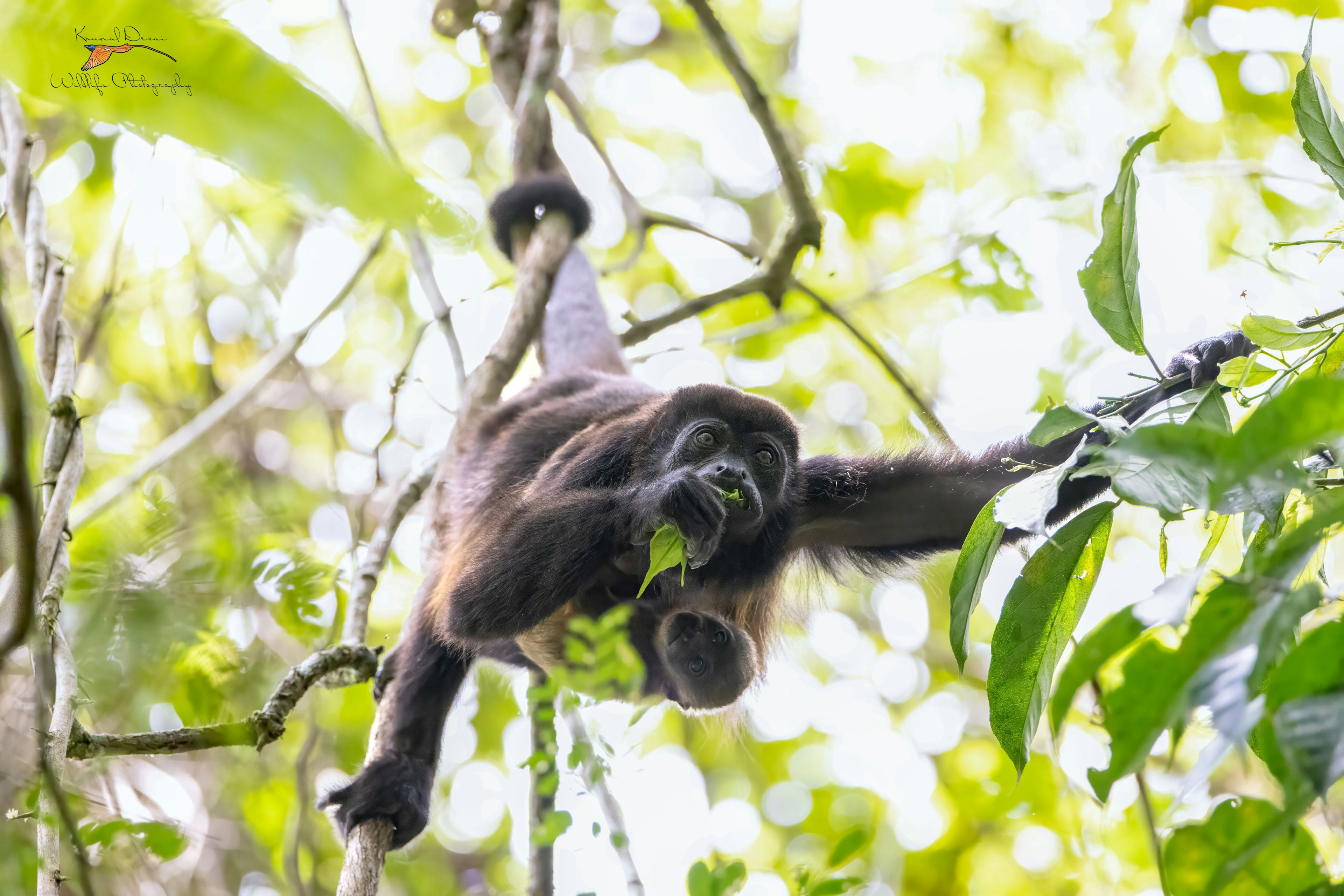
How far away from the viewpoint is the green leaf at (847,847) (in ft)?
6.30

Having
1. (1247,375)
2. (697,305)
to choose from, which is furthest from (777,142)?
(1247,375)

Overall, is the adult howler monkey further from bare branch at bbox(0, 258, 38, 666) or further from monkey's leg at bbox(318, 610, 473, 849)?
bare branch at bbox(0, 258, 38, 666)

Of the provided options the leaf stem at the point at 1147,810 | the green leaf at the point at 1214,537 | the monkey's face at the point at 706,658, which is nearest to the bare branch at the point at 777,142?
the monkey's face at the point at 706,658

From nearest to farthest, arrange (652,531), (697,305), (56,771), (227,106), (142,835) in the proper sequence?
(227,106) → (56,771) → (142,835) → (652,531) → (697,305)

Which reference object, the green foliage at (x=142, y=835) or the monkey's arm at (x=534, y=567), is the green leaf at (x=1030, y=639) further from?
the green foliage at (x=142, y=835)

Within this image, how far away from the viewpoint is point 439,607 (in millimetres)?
3410

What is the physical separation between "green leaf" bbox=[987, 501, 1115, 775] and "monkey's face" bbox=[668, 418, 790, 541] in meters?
1.38

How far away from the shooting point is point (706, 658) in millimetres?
3154

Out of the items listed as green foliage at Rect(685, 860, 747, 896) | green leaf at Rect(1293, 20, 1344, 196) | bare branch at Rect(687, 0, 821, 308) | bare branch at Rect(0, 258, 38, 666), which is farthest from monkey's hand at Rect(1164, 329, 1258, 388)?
bare branch at Rect(0, 258, 38, 666)

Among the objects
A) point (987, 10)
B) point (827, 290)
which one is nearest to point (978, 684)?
point (827, 290)

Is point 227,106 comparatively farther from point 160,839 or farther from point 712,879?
point 160,839

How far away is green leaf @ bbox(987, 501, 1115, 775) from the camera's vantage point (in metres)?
1.64

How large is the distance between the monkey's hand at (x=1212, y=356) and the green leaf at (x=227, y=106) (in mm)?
1842

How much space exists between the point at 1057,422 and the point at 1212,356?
1069 millimetres
